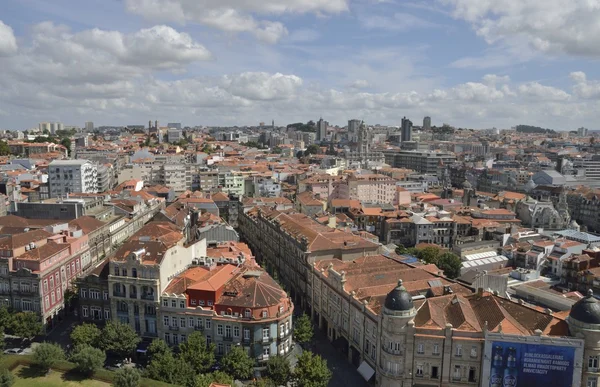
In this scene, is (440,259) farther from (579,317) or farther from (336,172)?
(336,172)

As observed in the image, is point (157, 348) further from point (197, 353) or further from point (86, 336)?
point (86, 336)

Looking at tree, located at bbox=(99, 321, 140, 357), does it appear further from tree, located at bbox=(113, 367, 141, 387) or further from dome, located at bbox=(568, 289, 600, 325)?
dome, located at bbox=(568, 289, 600, 325)

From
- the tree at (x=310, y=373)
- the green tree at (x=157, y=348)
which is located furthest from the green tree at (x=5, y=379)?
A: the tree at (x=310, y=373)

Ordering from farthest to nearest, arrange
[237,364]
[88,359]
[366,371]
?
[366,371] < [237,364] < [88,359]

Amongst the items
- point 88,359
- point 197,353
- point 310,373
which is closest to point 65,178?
point 88,359

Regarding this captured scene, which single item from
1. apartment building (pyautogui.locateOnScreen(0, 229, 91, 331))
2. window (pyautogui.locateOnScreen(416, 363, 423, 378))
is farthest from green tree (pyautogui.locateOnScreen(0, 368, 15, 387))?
window (pyautogui.locateOnScreen(416, 363, 423, 378))
